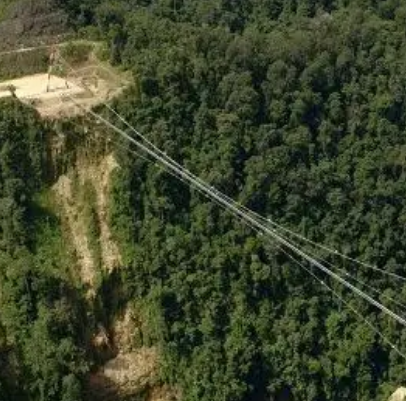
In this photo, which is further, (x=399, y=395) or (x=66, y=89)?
(x=66, y=89)

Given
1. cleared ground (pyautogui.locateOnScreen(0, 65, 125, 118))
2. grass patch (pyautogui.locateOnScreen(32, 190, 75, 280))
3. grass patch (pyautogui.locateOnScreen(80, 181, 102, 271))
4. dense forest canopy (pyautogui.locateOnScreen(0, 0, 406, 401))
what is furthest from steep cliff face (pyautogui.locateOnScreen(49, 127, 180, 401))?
cleared ground (pyautogui.locateOnScreen(0, 65, 125, 118))

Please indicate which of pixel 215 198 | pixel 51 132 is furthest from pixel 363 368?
pixel 51 132

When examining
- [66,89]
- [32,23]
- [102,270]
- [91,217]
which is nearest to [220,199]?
[91,217]

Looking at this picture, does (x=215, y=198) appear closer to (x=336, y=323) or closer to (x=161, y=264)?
(x=161, y=264)

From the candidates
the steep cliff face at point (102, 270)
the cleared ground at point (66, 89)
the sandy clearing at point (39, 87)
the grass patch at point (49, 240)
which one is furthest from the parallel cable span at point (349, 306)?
the sandy clearing at point (39, 87)

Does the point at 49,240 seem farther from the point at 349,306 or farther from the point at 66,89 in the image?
the point at 349,306

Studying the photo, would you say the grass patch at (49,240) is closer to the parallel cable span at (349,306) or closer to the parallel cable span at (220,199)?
the parallel cable span at (220,199)
